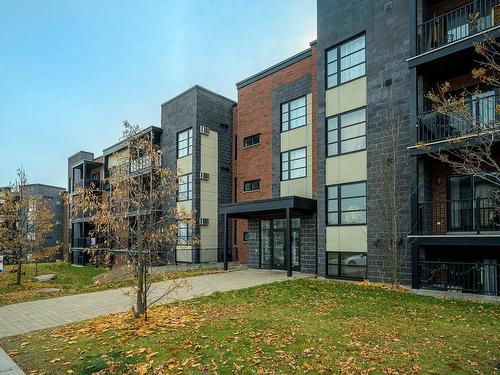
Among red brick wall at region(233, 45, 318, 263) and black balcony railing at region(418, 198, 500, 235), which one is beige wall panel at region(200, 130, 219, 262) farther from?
black balcony railing at region(418, 198, 500, 235)

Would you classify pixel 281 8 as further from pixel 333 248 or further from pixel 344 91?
pixel 333 248

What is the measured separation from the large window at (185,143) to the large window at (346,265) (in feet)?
42.6

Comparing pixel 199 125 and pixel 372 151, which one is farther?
pixel 199 125

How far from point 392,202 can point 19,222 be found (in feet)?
58.7

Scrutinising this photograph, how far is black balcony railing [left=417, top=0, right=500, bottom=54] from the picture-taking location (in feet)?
40.8

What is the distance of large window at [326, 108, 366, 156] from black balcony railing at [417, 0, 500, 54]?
333cm

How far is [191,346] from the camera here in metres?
6.04

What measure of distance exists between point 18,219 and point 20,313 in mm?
9373

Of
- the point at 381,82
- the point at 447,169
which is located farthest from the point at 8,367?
the point at 381,82

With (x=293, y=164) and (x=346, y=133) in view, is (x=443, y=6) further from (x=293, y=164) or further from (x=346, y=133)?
(x=293, y=164)

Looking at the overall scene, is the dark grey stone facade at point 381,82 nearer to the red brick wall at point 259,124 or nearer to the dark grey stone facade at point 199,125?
the red brick wall at point 259,124

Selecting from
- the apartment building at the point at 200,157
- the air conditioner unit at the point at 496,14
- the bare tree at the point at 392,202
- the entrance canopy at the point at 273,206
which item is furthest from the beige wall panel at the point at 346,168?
the apartment building at the point at 200,157

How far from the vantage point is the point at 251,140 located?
72.2 ft

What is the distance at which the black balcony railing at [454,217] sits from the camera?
469 inches
